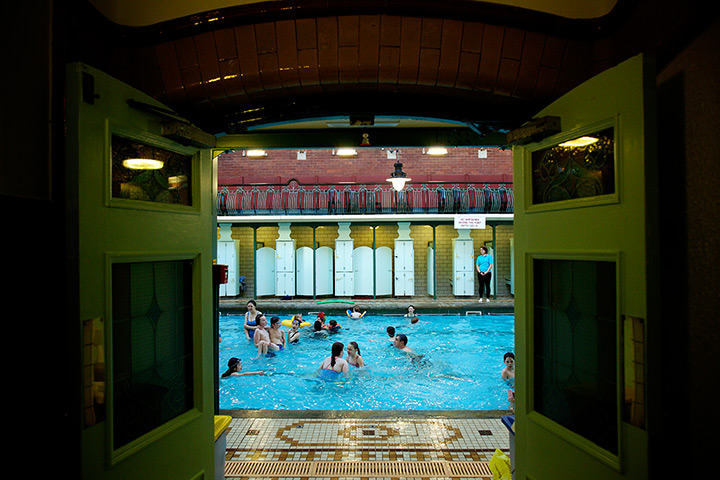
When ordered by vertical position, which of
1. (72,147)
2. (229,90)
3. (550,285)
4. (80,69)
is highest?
(229,90)

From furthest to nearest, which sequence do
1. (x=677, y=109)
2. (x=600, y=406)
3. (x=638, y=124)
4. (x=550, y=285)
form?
(x=550, y=285) < (x=600, y=406) < (x=677, y=109) < (x=638, y=124)

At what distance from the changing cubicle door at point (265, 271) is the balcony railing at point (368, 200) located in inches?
56.8

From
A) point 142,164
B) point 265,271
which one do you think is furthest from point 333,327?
point 142,164

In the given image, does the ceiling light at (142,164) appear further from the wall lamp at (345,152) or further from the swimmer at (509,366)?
the wall lamp at (345,152)

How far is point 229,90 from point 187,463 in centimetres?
184

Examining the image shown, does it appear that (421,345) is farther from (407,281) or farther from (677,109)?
(677,109)

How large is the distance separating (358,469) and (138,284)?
230 centimetres

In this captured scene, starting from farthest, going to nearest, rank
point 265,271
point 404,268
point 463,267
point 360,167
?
point 360,167 → point 265,271 → point 404,268 → point 463,267

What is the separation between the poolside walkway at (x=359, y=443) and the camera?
3039 millimetres

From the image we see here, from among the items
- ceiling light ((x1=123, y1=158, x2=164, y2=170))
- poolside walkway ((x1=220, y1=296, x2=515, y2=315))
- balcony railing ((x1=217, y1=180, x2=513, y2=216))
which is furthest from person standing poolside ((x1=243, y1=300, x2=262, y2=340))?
ceiling light ((x1=123, y1=158, x2=164, y2=170))

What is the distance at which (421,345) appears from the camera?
8.85m

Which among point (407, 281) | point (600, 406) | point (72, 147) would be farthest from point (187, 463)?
point (407, 281)

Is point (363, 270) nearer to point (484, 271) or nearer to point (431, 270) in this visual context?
point (431, 270)

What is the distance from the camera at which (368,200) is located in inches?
514
